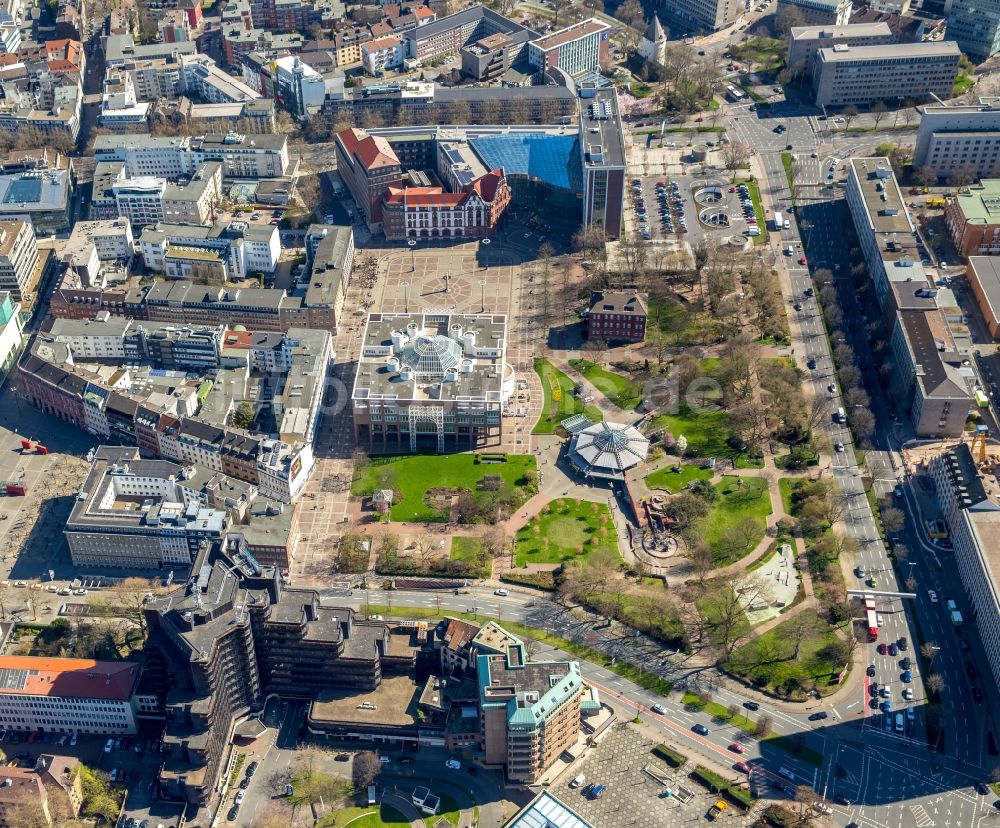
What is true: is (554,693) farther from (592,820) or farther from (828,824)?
(828,824)

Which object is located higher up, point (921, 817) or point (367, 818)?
point (921, 817)

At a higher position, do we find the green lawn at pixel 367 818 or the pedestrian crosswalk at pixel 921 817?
the pedestrian crosswalk at pixel 921 817

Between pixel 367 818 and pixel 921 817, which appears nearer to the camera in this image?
pixel 921 817

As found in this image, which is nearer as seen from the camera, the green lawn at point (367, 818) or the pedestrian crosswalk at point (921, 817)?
the pedestrian crosswalk at point (921, 817)

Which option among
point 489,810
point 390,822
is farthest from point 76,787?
point 489,810
